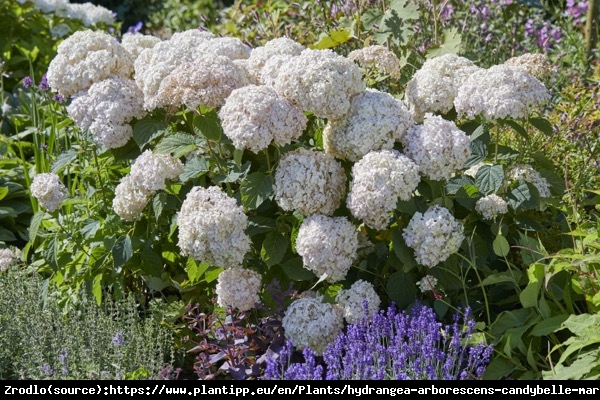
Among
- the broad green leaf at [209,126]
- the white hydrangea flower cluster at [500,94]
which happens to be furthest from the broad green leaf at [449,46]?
the broad green leaf at [209,126]

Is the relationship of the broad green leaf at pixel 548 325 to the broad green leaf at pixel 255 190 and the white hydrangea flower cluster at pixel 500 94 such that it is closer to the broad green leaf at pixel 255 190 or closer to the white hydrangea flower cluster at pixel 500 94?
the white hydrangea flower cluster at pixel 500 94

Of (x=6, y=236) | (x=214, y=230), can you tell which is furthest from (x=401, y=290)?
(x=6, y=236)

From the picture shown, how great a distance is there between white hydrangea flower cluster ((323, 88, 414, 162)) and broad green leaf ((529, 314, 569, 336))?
93 cm

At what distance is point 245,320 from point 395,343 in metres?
0.72

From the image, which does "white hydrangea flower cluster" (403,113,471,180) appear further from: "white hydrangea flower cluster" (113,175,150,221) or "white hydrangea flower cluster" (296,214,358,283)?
"white hydrangea flower cluster" (113,175,150,221)

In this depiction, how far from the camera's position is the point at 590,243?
3.63 m

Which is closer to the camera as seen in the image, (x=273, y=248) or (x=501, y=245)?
(x=501, y=245)

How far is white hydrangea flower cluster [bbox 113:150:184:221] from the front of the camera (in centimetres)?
372

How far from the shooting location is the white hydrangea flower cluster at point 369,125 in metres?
3.53

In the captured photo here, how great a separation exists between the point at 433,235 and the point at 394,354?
488 mm

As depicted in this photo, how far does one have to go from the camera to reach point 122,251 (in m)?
3.88

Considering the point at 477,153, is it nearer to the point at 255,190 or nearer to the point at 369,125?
the point at 369,125

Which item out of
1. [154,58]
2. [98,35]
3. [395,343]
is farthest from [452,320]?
[98,35]

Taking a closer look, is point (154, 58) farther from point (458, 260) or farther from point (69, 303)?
point (458, 260)
